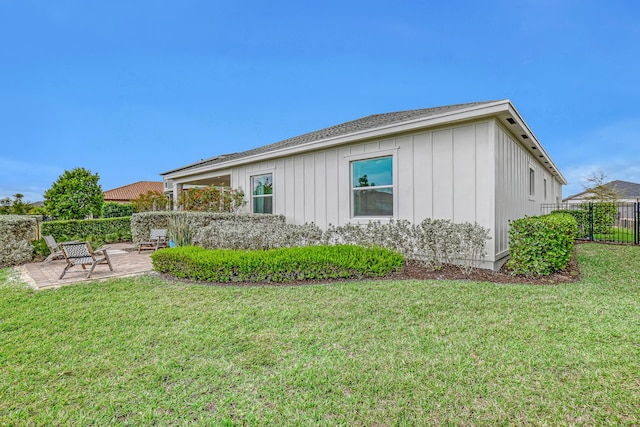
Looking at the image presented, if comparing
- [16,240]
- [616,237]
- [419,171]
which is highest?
[419,171]

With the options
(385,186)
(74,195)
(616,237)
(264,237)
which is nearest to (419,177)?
(385,186)

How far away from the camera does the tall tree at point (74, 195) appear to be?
555 inches

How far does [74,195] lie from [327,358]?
16.6 meters

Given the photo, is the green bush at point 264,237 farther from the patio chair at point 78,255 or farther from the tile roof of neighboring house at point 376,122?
the tile roof of neighboring house at point 376,122

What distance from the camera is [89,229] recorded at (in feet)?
41.6

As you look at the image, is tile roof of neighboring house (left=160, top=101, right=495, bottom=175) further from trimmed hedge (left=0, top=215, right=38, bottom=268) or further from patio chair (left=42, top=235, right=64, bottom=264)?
trimmed hedge (left=0, top=215, right=38, bottom=268)

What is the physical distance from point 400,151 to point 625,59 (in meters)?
14.4

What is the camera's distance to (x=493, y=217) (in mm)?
5809

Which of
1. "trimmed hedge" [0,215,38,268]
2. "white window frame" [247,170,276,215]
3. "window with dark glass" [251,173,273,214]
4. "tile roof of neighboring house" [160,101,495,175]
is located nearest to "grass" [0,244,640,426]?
"tile roof of neighboring house" [160,101,495,175]

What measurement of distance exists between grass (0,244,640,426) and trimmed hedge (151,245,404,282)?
0.80m

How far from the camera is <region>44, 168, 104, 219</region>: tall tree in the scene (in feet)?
46.2

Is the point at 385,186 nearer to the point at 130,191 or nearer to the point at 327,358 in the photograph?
the point at 327,358

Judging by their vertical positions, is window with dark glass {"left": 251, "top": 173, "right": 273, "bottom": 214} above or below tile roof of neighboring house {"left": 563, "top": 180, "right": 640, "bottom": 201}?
below

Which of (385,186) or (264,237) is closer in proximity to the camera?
(264,237)
